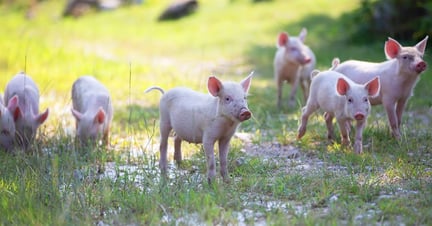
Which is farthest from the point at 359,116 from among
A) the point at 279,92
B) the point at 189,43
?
the point at 189,43

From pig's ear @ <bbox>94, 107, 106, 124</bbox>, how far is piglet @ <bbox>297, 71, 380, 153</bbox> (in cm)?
218

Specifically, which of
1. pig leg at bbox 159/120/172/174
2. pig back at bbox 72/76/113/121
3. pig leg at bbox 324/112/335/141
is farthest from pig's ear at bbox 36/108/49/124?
pig leg at bbox 324/112/335/141

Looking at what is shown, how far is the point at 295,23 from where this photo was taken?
56.8ft

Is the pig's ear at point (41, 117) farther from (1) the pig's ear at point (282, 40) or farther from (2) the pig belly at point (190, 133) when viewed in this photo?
(1) the pig's ear at point (282, 40)

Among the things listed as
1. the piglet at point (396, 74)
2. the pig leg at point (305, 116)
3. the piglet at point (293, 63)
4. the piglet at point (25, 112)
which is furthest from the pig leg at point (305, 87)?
the piglet at point (25, 112)

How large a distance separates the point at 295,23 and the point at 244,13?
308 centimetres

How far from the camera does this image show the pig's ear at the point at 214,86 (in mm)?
5156

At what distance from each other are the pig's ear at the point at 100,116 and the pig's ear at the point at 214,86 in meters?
2.16

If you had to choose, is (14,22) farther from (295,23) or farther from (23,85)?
(23,85)

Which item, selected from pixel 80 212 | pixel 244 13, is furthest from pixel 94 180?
pixel 244 13

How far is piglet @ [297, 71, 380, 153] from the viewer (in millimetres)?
6031

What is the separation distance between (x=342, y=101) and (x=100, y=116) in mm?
2647

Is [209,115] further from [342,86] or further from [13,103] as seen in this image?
[13,103]

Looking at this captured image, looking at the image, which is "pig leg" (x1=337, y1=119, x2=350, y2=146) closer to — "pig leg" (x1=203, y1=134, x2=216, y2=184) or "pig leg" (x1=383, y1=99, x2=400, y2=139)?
"pig leg" (x1=383, y1=99, x2=400, y2=139)
